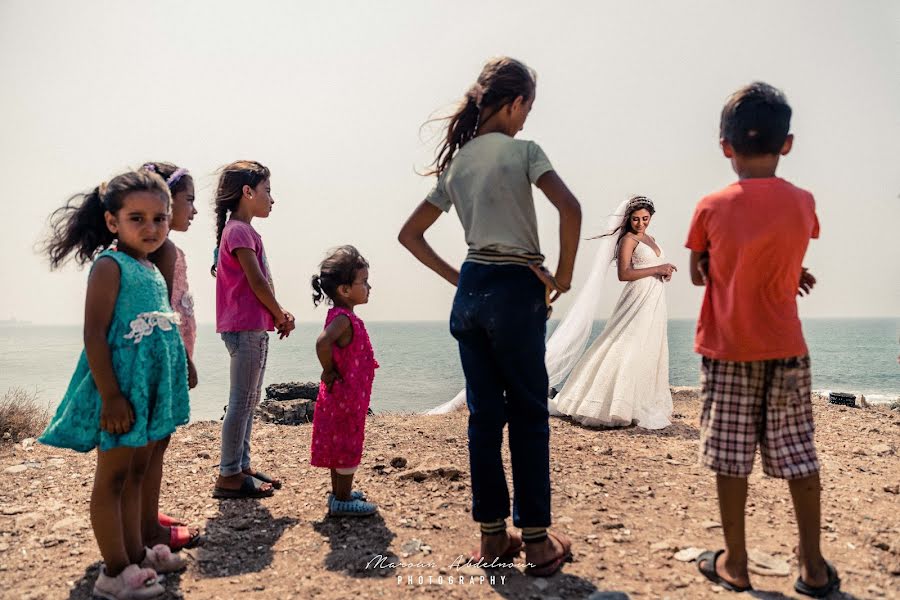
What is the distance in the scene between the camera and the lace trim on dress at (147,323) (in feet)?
9.00

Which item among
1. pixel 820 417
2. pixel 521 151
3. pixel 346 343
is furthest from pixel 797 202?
pixel 820 417

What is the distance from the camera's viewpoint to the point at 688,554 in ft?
10.1

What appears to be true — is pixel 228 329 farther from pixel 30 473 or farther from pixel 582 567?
pixel 582 567

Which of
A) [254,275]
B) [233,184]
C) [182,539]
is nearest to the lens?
[182,539]

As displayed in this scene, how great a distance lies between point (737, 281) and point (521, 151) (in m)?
1.06

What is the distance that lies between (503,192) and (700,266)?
0.93m

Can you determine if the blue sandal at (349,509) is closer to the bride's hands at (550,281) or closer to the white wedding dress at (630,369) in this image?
the bride's hands at (550,281)

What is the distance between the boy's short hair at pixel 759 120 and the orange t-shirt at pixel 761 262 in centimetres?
15

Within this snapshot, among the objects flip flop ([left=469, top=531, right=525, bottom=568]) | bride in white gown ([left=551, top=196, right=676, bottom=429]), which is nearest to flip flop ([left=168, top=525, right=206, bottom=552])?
flip flop ([left=469, top=531, right=525, bottom=568])

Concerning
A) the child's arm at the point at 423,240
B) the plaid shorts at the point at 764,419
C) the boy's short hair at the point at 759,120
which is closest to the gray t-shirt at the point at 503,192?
the child's arm at the point at 423,240

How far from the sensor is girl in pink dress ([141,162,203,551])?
3.24 meters

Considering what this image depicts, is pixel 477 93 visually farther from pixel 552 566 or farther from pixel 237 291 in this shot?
pixel 552 566

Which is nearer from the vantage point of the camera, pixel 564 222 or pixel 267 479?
pixel 564 222

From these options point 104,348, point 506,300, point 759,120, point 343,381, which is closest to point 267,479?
point 343,381
